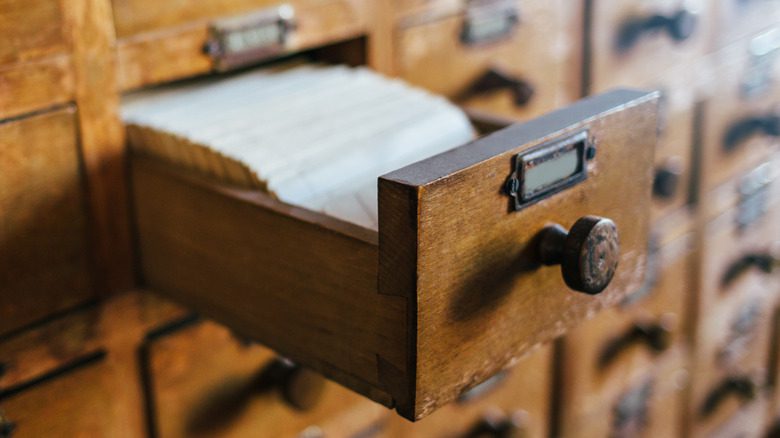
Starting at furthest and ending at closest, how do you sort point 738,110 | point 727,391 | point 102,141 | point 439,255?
point 727,391
point 738,110
point 102,141
point 439,255

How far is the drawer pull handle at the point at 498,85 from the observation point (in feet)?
4.42

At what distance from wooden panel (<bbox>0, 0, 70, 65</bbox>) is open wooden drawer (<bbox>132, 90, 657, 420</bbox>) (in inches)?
5.4

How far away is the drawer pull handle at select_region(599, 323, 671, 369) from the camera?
173 cm

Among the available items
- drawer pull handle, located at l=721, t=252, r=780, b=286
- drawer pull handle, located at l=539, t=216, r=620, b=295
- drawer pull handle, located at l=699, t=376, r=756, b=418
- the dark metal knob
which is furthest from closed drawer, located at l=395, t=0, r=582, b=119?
drawer pull handle, located at l=699, t=376, r=756, b=418

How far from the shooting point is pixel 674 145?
174cm

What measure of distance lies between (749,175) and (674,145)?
28cm

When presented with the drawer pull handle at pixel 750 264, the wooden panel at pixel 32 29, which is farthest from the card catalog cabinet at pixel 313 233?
the drawer pull handle at pixel 750 264

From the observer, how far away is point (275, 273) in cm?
88

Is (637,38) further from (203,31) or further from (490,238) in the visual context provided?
(490,238)

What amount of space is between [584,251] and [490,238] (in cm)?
7

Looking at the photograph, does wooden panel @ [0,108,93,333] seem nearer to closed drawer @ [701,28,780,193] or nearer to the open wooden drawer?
the open wooden drawer

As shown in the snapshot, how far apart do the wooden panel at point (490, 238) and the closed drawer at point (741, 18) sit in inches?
35.5

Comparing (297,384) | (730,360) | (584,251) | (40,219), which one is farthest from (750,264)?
(40,219)

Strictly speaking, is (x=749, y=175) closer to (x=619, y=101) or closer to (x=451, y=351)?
(x=619, y=101)
